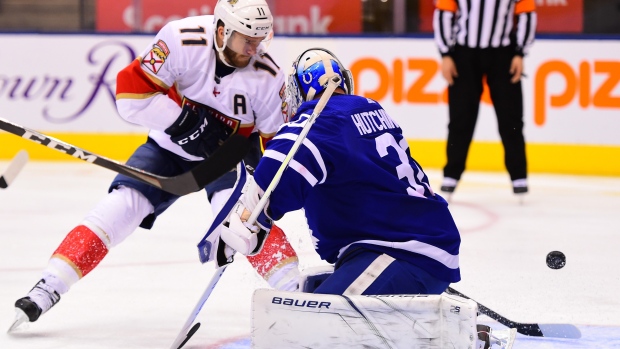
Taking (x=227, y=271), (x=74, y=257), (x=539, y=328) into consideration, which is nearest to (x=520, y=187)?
(x=227, y=271)

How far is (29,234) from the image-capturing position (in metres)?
4.25

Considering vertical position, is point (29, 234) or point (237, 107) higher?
point (237, 107)

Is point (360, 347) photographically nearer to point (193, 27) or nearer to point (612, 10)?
point (193, 27)

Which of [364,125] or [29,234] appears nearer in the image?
[364,125]

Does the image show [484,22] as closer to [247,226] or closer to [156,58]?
[156,58]

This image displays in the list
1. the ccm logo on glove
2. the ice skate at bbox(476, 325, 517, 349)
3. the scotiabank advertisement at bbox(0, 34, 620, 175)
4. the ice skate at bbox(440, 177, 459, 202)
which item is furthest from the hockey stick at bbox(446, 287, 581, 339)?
the scotiabank advertisement at bbox(0, 34, 620, 175)

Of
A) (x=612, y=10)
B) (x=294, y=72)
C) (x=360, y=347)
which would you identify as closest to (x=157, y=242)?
(x=294, y=72)

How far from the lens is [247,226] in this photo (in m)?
2.18

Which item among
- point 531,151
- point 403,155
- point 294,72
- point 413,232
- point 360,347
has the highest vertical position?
point 294,72

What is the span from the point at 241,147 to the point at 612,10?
4135 mm

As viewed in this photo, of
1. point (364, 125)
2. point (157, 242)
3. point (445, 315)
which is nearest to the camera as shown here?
point (445, 315)

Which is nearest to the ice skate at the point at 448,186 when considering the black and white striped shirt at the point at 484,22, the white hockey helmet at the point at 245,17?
the black and white striped shirt at the point at 484,22

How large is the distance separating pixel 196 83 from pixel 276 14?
361cm

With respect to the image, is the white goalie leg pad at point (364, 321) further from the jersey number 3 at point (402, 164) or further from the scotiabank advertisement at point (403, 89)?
the scotiabank advertisement at point (403, 89)
